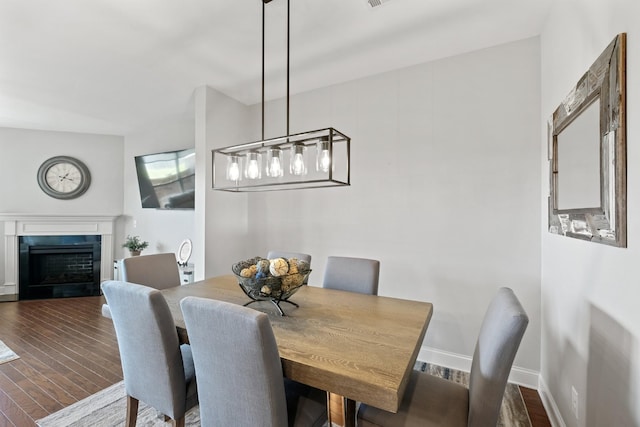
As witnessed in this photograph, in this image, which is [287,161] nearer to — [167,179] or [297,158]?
[297,158]

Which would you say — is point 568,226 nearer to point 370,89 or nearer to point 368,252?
point 368,252

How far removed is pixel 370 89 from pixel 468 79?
875mm

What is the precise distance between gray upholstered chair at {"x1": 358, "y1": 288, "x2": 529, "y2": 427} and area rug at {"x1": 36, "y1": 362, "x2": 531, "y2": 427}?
2.89 feet

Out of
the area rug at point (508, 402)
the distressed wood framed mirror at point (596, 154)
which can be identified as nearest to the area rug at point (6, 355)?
the area rug at point (508, 402)

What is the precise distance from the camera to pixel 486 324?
A: 1399mm

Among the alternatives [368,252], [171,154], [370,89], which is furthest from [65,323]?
[370,89]

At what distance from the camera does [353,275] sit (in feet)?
7.48

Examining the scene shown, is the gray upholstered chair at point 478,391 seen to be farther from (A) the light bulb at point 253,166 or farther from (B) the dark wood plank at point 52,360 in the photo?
(B) the dark wood plank at point 52,360

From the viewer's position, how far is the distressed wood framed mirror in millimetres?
1133

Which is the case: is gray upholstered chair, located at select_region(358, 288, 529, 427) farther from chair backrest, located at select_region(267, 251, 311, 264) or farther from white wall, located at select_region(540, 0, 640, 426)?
chair backrest, located at select_region(267, 251, 311, 264)

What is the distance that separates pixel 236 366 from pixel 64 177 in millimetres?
5470

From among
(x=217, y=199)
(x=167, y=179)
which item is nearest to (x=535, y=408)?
(x=217, y=199)

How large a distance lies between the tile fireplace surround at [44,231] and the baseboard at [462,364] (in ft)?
16.7

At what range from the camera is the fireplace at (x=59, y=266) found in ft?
15.1
